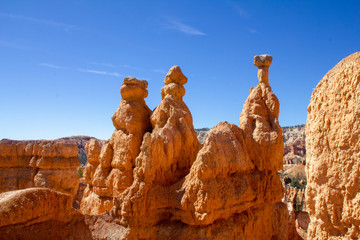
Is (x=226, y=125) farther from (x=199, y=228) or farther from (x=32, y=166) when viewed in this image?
(x=32, y=166)

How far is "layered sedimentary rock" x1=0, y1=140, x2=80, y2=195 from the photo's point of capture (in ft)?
48.9

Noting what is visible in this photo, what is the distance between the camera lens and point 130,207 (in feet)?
25.1

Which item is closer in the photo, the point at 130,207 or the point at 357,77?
the point at 357,77

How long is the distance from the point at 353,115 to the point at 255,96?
531cm

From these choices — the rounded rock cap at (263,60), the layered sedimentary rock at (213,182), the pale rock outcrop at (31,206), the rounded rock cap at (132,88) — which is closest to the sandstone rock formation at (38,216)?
the pale rock outcrop at (31,206)

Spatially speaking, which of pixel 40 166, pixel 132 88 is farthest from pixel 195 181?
pixel 40 166

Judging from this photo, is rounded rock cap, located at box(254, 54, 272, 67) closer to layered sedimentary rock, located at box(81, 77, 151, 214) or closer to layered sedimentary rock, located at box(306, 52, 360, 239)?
layered sedimentary rock, located at box(81, 77, 151, 214)

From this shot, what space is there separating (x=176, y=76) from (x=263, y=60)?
290cm

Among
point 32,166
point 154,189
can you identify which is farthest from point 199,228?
point 32,166

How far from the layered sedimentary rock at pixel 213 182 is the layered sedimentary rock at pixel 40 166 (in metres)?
7.95

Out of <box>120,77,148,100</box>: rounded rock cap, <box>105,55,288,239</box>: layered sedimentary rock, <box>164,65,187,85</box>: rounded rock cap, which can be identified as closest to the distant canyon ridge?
<box>120,77,148,100</box>: rounded rock cap

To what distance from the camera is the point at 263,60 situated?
951 centimetres

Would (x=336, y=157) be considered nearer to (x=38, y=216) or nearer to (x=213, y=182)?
(x=213, y=182)

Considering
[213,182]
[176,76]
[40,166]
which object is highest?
[176,76]
